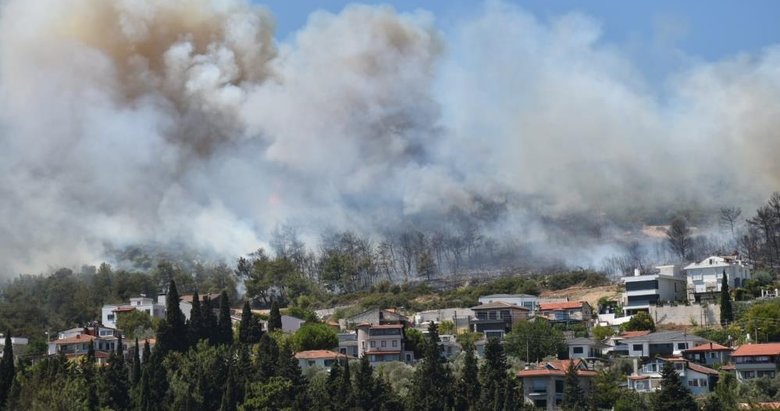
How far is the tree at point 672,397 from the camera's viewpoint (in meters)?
50.8

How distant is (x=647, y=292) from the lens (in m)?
75.3

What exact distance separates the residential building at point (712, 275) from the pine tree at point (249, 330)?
2392cm

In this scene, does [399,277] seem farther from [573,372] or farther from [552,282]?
[573,372]

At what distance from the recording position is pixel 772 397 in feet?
177

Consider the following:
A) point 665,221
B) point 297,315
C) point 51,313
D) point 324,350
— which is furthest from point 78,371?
point 665,221

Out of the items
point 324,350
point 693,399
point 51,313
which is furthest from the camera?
point 51,313

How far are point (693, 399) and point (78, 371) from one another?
90.2 ft

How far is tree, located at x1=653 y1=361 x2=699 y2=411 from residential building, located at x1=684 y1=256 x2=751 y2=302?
22.9 meters

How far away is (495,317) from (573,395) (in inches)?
794

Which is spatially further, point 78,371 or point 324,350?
point 324,350

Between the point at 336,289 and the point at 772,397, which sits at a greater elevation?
the point at 336,289

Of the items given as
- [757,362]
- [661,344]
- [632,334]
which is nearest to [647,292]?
[632,334]

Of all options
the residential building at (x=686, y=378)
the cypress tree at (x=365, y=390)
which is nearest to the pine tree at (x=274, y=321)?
the cypress tree at (x=365, y=390)

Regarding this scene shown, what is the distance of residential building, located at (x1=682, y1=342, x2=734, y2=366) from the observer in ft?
199
